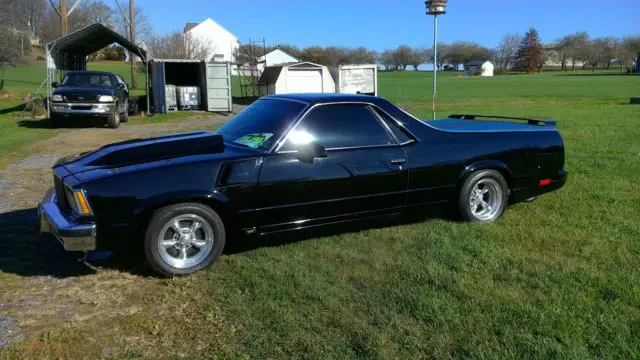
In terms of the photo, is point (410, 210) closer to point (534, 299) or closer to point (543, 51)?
point (534, 299)

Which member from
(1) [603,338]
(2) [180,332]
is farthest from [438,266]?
(2) [180,332]

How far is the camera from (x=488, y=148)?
5.42 m

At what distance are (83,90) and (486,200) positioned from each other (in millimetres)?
13742

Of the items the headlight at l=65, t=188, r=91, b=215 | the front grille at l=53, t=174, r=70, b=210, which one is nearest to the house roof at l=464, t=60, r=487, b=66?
the front grille at l=53, t=174, r=70, b=210

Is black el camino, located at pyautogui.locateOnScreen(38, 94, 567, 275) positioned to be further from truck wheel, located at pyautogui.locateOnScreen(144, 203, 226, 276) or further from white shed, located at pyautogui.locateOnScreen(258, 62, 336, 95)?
white shed, located at pyautogui.locateOnScreen(258, 62, 336, 95)

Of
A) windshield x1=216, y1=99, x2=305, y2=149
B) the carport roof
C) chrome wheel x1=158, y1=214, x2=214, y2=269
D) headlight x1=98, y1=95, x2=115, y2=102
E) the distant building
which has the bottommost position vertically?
chrome wheel x1=158, y1=214, x2=214, y2=269

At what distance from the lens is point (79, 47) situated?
920 inches

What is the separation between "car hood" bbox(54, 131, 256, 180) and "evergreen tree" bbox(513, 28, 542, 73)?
129m

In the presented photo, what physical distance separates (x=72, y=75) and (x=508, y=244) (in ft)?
51.5

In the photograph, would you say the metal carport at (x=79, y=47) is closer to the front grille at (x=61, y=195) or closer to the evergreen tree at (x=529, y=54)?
the front grille at (x=61, y=195)

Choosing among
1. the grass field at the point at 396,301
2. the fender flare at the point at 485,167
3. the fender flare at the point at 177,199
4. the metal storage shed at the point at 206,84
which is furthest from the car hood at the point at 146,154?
→ the metal storage shed at the point at 206,84

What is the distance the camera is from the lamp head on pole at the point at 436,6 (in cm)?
1258

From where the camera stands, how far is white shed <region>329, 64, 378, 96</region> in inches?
1195

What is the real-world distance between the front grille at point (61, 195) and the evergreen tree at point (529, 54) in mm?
129322
